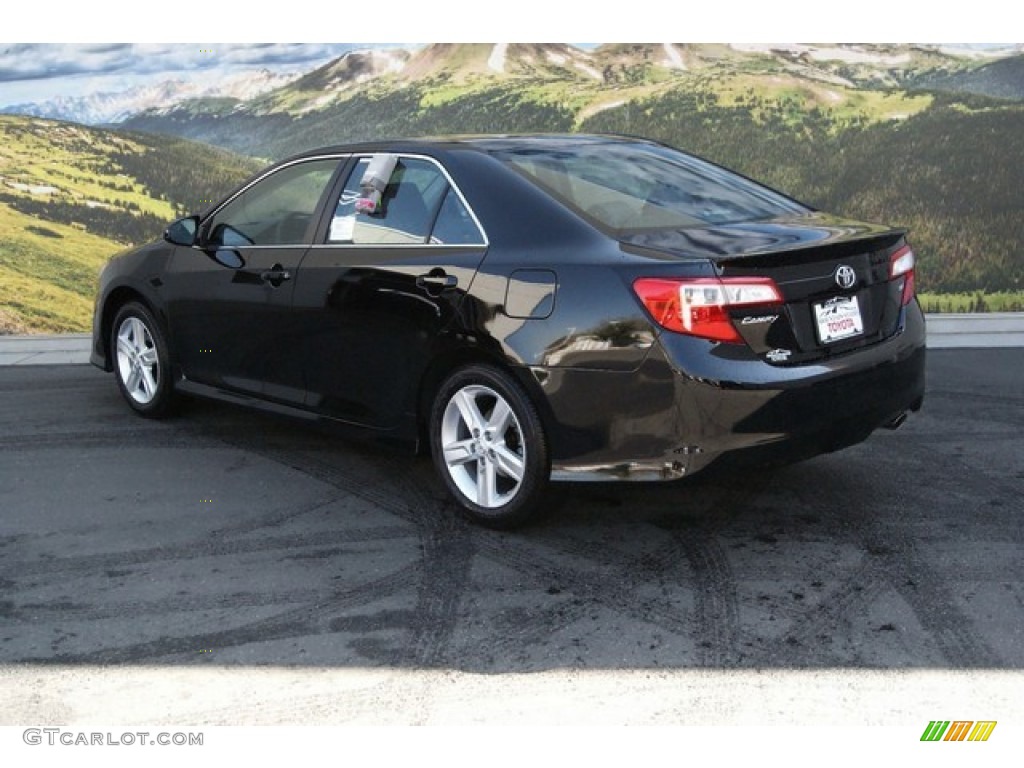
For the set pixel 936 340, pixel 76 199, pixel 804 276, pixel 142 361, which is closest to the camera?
pixel 804 276

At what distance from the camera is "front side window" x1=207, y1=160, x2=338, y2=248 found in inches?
231

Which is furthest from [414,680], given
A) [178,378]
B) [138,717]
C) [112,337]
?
[112,337]

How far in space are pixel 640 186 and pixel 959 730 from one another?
8.51ft

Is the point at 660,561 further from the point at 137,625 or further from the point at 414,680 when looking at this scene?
the point at 137,625

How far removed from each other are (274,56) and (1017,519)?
9.00 m

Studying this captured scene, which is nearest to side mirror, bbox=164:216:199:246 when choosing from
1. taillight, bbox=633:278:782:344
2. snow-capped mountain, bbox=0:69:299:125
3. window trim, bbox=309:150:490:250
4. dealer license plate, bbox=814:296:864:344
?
window trim, bbox=309:150:490:250

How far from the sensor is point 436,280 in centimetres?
506

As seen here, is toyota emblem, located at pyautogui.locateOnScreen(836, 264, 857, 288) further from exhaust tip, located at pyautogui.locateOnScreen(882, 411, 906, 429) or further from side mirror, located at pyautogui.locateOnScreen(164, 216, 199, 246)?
side mirror, located at pyautogui.locateOnScreen(164, 216, 199, 246)

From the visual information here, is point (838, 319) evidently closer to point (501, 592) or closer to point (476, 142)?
point (501, 592)

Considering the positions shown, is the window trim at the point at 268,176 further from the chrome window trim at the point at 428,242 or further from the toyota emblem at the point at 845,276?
the toyota emblem at the point at 845,276

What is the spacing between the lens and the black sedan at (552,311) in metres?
4.38

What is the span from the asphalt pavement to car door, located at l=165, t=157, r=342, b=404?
0.46m

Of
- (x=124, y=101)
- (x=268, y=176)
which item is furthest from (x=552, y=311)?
(x=124, y=101)

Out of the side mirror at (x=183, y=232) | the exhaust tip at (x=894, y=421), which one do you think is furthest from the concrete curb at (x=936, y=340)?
the exhaust tip at (x=894, y=421)
